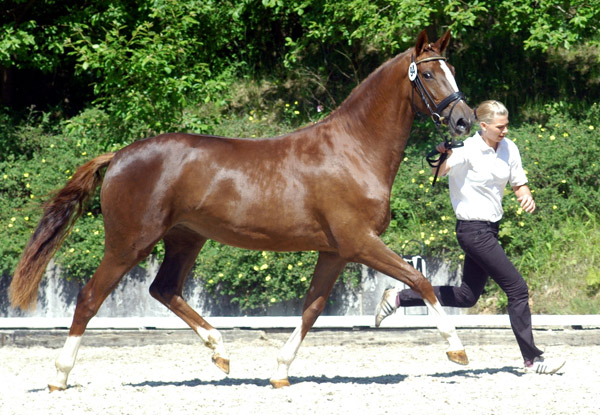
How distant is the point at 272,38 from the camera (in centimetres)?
1285

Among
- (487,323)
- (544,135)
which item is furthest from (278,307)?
(544,135)

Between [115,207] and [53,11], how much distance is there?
768 centimetres

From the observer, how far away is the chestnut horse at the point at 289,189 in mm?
5203

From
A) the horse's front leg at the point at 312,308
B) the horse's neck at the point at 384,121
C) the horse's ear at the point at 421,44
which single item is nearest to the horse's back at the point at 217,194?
the horse's front leg at the point at 312,308

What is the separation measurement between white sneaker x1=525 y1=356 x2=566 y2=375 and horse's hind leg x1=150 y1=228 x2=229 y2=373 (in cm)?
208

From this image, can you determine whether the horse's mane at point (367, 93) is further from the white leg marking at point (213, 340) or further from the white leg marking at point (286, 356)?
the white leg marking at point (213, 340)

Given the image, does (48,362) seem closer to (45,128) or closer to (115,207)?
(115,207)

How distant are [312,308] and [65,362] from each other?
5.48 feet

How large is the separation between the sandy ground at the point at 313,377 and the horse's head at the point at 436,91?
1.67 metres

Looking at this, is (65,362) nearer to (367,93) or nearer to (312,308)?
(312,308)

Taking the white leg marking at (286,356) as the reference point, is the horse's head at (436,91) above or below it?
above

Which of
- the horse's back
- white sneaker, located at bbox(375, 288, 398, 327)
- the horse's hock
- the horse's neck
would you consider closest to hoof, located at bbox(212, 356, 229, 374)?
the horse's back

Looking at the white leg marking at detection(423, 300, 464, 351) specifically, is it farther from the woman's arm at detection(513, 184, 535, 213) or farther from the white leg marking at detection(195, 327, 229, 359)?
the white leg marking at detection(195, 327, 229, 359)

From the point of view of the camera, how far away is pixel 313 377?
5965mm
